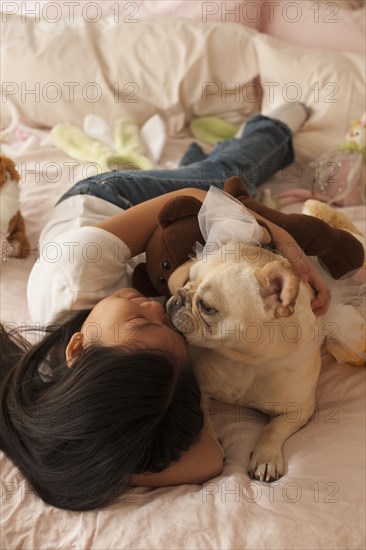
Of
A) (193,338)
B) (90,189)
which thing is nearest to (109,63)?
(90,189)

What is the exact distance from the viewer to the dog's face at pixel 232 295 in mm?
910

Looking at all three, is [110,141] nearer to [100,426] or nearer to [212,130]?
[212,130]

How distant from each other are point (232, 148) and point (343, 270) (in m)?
0.65

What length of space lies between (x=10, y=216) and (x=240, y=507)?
90 cm

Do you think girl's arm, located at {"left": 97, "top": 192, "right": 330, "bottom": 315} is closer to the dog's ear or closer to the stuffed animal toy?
the dog's ear

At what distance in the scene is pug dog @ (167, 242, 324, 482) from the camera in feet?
3.07

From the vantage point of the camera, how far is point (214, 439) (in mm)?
1066

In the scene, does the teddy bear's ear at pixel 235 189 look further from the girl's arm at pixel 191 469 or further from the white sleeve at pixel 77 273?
the girl's arm at pixel 191 469

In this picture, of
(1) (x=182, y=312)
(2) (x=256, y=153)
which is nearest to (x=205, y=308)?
(1) (x=182, y=312)

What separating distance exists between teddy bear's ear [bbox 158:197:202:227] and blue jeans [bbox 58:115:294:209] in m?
0.30

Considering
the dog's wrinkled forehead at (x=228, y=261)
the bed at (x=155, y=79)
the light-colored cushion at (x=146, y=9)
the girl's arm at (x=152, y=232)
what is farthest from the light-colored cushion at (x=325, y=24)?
the dog's wrinkled forehead at (x=228, y=261)

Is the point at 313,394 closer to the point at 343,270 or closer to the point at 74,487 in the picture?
the point at 343,270

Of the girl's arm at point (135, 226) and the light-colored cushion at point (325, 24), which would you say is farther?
the light-colored cushion at point (325, 24)

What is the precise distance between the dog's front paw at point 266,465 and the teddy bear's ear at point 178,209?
44 cm
